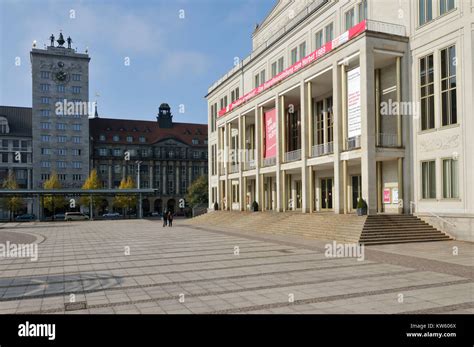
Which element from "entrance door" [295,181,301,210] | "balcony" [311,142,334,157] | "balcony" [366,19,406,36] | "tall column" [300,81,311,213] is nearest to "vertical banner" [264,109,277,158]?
"entrance door" [295,181,301,210]

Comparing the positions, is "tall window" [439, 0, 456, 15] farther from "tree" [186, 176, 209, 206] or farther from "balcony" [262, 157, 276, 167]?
"tree" [186, 176, 209, 206]

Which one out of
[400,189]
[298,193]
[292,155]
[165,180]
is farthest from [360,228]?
[165,180]

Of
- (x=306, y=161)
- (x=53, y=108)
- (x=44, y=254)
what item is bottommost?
(x=44, y=254)

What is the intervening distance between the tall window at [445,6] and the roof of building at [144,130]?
89599 millimetres

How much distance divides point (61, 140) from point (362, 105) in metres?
85.6

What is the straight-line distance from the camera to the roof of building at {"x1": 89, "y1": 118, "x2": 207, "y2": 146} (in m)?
107

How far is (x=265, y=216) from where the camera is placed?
35188 millimetres

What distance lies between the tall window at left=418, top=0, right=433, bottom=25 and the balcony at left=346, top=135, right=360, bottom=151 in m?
8.12

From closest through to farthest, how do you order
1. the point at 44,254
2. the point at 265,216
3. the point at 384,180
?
the point at 44,254
the point at 384,180
the point at 265,216

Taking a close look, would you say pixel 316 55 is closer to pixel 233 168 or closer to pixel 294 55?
pixel 294 55

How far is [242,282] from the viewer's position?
11.7m
